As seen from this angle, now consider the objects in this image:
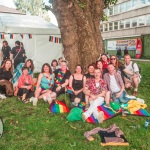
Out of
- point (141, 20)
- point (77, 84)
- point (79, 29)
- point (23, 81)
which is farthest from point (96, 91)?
point (141, 20)

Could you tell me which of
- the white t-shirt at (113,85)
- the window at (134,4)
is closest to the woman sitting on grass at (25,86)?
the white t-shirt at (113,85)

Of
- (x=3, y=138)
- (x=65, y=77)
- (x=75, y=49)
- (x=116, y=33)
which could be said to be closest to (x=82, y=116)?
(x=3, y=138)

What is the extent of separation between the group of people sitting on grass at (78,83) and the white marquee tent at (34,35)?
154 inches

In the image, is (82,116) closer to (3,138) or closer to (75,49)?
(3,138)

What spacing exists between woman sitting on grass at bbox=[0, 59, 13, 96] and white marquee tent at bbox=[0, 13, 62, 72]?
393 centimetres

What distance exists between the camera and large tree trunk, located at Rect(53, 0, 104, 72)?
28.5 feet

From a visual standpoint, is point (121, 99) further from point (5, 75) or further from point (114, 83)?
point (5, 75)

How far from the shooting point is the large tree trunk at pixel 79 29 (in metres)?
8.70

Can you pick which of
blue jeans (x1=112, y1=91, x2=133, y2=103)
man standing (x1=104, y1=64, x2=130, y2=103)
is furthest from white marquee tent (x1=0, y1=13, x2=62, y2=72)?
blue jeans (x1=112, y1=91, x2=133, y2=103)

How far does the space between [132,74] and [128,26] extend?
30.4m

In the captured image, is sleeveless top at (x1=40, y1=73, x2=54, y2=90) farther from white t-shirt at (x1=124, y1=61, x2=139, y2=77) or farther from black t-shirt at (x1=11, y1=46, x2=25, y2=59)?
black t-shirt at (x1=11, y1=46, x2=25, y2=59)

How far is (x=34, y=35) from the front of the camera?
527 inches

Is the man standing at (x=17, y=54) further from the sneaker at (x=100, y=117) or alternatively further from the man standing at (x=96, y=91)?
the sneaker at (x=100, y=117)

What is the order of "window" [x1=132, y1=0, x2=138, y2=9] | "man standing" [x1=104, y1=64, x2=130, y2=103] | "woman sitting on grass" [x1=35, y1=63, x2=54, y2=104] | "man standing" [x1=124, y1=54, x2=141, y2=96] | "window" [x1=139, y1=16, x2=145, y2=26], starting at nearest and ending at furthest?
"man standing" [x1=104, y1=64, x2=130, y2=103], "woman sitting on grass" [x1=35, y1=63, x2=54, y2=104], "man standing" [x1=124, y1=54, x2=141, y2=96], "window" [x1=139, y1=16, x2=145, y2=26], "window" [x1=132, y1=0, x2=138, y2=9]
